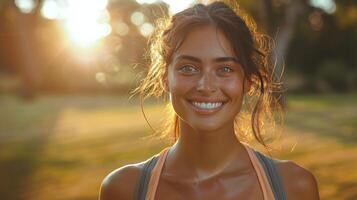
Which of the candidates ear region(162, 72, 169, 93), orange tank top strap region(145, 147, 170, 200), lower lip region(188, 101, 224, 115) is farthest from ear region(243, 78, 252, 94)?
orange tank top strap region(145, 147, 170, 200)

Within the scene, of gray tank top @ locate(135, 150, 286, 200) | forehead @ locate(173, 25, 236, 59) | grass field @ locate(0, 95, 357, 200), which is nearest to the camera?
gray tank top @ locate(135, 150, 286, 200)

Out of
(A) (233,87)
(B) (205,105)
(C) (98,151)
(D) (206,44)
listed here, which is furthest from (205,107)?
(C) (98,151)

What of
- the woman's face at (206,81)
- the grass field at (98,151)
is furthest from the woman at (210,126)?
the grass field at (98,151)

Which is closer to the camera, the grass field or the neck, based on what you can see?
the neck

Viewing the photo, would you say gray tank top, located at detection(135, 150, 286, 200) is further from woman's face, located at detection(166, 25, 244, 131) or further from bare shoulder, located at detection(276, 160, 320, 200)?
woman's face, located at detection(166, 25, 244, 131)

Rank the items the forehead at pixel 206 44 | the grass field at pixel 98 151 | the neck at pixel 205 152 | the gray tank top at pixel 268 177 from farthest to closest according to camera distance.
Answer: the grass field at pixel 98 151 → the neck at pixel 205 152 → the forehead at pixel 206 44 → the gray tank top at pixel 268 177

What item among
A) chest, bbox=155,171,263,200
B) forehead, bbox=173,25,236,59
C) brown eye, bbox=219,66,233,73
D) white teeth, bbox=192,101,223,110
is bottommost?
chest, bbox=155,171,263,200

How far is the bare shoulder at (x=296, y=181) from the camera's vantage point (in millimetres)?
2537

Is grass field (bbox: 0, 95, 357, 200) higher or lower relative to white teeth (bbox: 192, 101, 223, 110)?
lower

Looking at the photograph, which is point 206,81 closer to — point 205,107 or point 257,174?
point 205,107

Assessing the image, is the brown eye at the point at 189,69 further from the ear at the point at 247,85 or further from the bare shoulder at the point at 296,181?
the bare shoulder at the point at 296,181

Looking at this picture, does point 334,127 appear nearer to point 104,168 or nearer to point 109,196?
point 104,168

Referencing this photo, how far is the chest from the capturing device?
8.63 feet

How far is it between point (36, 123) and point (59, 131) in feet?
10.7
